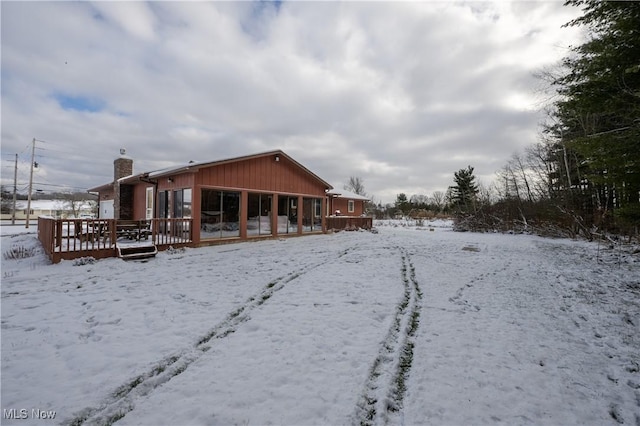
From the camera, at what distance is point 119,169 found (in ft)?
49.7

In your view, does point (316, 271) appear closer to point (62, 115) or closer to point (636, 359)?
point (636, 359)

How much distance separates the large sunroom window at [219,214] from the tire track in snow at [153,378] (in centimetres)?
722

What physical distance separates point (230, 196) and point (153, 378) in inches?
379

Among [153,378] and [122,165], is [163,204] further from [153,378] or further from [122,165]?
[153,378]

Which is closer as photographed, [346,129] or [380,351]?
[380,351]

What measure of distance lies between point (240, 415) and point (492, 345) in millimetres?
2985

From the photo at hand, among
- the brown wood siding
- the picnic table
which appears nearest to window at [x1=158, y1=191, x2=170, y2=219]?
the picnic table

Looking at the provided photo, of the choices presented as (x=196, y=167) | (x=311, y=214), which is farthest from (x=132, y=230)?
(x=311, y=214)

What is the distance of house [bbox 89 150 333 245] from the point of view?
10753 millimetres

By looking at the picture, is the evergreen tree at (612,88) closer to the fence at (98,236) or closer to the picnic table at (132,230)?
the fence at (98,236)

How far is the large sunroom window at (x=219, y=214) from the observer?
1077 centimetres

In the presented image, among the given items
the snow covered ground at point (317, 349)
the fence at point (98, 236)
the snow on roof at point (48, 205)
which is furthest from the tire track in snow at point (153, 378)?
the snow on roof at point (48, 205)

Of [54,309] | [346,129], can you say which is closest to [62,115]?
[346,129]

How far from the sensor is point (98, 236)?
805 centimetres
